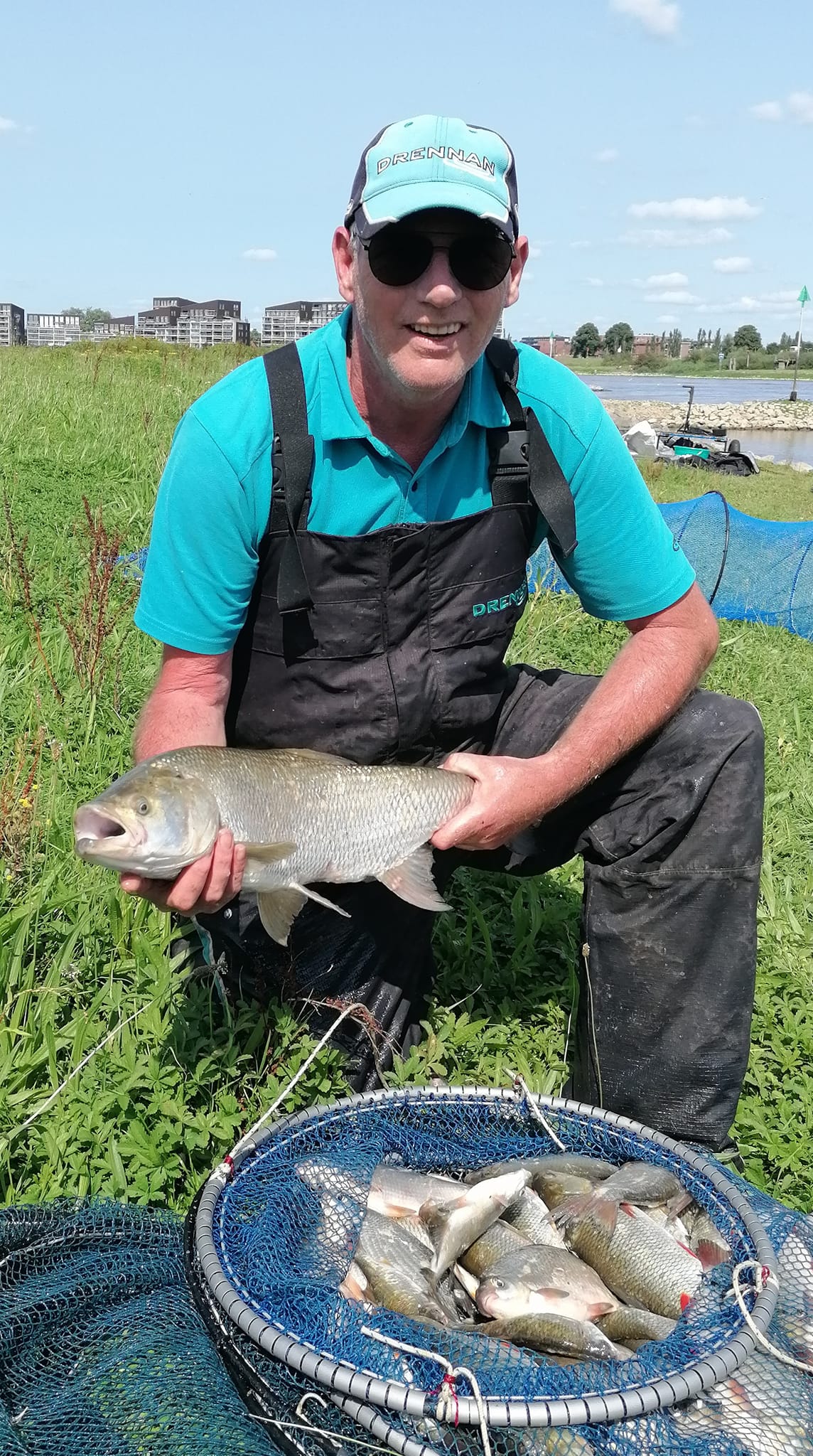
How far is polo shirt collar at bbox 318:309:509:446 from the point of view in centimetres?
315

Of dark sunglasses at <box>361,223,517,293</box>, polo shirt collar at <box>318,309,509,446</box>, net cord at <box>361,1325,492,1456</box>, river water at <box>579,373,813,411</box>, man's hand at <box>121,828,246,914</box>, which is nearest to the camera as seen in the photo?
net cord at <box>361,1325,492,1456</box>

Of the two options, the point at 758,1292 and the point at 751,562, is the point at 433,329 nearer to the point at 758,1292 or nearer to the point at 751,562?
the point at 758,1292

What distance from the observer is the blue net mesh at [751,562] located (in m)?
10.2

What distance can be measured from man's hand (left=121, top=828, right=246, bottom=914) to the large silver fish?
0.08ft

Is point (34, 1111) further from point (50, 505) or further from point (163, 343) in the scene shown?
point (163, 343)

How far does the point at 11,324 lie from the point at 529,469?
4517cm

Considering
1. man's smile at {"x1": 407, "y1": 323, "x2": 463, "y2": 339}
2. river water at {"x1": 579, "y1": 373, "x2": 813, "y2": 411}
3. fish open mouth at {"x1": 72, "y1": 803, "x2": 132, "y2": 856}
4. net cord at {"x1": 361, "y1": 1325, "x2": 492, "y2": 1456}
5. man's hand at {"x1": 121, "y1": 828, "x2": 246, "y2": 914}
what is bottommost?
net cord at {"x1": 361, "y1": 1325, "x2": 492, "y2": 1456}

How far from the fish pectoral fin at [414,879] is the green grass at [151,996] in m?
Result: 0.50

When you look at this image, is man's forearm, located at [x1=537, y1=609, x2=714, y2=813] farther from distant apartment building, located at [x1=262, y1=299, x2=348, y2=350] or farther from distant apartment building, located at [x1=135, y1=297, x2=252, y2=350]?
distant apartment building, located at [x1=135, y1=297, x2=252, y2=350]

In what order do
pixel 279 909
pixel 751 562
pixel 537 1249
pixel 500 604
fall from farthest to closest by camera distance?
pixel 751 562 → pixel 500 604 → pixel 279 909 → pixel 537 1249

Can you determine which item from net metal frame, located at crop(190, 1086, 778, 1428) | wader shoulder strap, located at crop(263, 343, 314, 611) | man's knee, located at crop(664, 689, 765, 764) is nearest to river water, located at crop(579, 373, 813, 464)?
man's knee, located at crop(664, 689, 765, 764)

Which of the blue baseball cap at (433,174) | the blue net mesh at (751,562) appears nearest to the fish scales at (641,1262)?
the blue baseball cap at (433,174)

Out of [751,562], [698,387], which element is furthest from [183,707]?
[698,387]

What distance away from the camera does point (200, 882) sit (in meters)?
2.64
